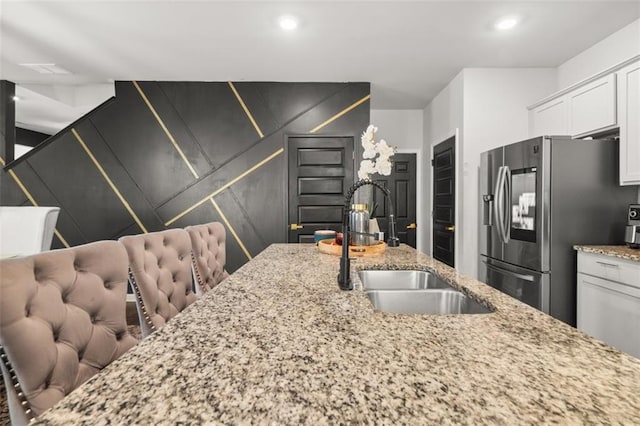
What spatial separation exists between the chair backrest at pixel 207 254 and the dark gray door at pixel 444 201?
3.14 m

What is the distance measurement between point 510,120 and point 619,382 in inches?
153

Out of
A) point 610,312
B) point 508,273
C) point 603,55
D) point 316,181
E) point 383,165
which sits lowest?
point 610,312

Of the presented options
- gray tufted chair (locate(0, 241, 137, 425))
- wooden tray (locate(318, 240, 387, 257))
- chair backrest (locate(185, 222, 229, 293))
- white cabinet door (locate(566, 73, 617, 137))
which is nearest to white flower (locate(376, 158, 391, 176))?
wooden tray (locate(318, 240, 387, 257))

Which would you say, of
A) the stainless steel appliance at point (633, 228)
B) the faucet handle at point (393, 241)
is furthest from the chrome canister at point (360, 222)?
the stainless steel appliance at point (633, 228)

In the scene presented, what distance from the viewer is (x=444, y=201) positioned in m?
4.62

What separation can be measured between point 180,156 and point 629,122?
14.5 feet

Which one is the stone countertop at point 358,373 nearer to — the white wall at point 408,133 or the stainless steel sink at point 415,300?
the stainless steel sink at point 415,300

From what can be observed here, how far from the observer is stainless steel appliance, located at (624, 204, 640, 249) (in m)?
2.39

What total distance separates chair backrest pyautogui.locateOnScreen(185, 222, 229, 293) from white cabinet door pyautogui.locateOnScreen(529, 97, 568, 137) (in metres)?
3.23

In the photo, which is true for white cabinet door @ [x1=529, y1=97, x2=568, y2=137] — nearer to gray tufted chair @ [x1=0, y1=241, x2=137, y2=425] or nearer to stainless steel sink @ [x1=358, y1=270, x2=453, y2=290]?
stainless steel sink @ [x1=358, y1=270, x2=453, y2=290]

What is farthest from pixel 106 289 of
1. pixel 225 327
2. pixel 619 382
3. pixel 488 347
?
pixel 619 382

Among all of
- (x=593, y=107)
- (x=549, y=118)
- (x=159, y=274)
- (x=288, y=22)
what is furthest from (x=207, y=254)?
(x=549, y=118)

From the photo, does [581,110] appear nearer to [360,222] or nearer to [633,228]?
[633,228]

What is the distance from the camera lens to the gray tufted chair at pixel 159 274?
50.1 inches
